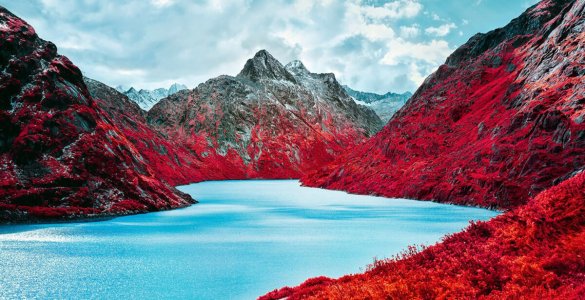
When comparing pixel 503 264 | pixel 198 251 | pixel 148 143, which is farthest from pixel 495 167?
pixel 148 143

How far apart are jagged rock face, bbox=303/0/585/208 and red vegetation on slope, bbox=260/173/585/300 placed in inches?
2236

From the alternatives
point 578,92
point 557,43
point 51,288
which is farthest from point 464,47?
point 51,288

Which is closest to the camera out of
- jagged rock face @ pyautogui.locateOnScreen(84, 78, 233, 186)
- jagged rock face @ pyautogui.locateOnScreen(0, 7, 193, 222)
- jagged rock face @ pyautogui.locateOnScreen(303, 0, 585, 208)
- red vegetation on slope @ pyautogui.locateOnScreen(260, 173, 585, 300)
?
red vegetation on slope @ pyautogui.locateOnScreen(260, 173, 585, 300)

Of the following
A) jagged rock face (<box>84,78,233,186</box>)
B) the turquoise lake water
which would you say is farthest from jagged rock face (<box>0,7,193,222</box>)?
jagged rock face (<box>84,78,233,186</box>)

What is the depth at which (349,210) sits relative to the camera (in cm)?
7975

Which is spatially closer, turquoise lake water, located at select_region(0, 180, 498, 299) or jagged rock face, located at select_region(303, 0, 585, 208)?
turquoise lake water, located at select_region(0, 180, 498, 299)

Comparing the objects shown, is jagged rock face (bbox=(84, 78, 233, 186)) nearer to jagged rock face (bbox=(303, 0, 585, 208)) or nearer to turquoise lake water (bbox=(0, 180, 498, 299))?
jagged rock face (bbox=(303, 0, 585, 208))

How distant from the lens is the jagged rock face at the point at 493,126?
7362 cm

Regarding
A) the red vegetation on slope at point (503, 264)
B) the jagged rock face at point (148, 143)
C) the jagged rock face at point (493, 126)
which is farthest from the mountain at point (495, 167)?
the jagged rock face at point (148, 143)

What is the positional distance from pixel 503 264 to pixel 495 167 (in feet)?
241

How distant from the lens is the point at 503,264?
52.0ft

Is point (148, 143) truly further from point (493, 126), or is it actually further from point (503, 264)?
point (503, 264)

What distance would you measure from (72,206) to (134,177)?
584 inches

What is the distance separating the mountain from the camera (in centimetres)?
1548
